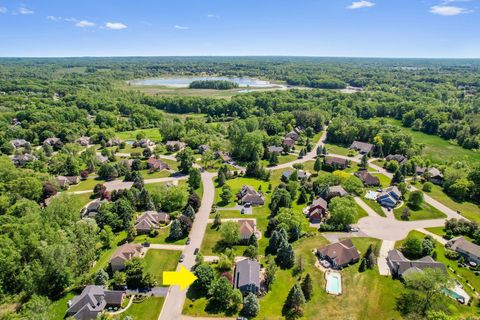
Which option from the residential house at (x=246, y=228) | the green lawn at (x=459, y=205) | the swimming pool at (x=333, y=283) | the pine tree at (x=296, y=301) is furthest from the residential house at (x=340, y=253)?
the green lawn at (x=459, y=205)

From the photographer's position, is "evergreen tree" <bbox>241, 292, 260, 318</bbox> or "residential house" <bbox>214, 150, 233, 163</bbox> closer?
"evergreen tree" <bbox>241, 292, 260, 318</bbox>

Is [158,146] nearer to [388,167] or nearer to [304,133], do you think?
[304,133]

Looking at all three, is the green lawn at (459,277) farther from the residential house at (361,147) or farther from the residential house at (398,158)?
the residential house at (361,147)

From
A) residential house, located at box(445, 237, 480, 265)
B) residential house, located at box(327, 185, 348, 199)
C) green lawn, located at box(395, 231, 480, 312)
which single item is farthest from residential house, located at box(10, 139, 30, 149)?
residential house, located at box(445, 237, 480, 265)

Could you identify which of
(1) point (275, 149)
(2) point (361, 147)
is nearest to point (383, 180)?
(2) point (361, 147)

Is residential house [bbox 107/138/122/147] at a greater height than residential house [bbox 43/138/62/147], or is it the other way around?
residential house [bbox 43/138/62/147]

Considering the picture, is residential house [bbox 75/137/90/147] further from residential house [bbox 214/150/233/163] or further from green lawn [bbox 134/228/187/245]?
green lawn [bbox 134/228/187/245]

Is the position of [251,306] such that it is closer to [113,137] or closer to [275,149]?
[275,149]
